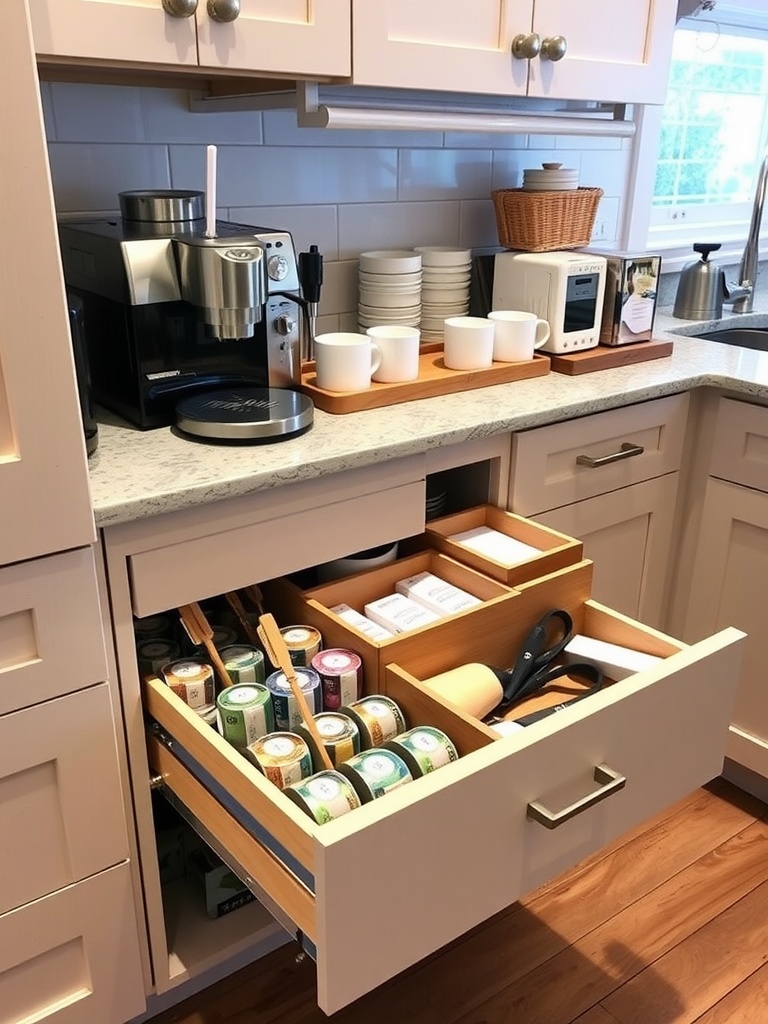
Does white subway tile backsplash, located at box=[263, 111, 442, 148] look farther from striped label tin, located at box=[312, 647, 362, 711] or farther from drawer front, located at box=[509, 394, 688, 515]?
striped label tin, located at box=[312, 647, 362, 711]

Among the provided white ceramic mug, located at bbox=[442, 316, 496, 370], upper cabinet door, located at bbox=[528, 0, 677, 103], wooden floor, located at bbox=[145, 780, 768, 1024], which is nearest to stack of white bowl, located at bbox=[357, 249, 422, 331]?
white ceramic mug, located at bbox=[442, 316, 496, 370]

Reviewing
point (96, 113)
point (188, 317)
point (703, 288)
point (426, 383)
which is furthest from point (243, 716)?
point (703, 288)

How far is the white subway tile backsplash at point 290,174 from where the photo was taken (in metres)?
1.62

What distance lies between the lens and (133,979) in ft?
4.31

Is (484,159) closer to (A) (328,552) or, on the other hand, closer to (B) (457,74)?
(B) (457,74)

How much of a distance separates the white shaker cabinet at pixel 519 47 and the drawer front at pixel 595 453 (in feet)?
1.89

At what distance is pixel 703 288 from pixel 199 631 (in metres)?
1.57

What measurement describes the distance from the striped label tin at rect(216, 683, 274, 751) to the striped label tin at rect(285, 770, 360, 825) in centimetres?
13

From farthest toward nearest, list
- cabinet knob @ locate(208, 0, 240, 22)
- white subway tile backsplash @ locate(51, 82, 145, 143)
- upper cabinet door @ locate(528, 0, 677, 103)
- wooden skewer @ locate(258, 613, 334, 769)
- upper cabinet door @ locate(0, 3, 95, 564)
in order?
upper cabinet door @ locate(528, 0, 677, 103), white subway tile backsplash @ locate(51, 82, 145, 143), cabinet knob @ locate(208, 0, 240, 22), wooden skewer @ locate(258, 613, 334, 769), upper cabinet door @ locate(0, 3, 95, 564)

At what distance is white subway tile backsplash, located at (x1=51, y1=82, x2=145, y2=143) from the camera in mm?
1462

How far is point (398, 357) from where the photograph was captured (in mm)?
1534

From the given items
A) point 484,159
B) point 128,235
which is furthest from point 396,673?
point 484,159

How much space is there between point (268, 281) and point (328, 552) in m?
0.41

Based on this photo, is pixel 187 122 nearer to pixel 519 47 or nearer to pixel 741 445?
pixel 519 47
